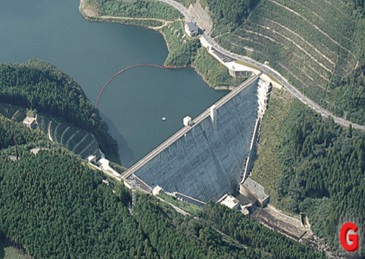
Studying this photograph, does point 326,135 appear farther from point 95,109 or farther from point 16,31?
point 16,31

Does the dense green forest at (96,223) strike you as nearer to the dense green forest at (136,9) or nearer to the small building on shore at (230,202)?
the small building on shore at (230,202)

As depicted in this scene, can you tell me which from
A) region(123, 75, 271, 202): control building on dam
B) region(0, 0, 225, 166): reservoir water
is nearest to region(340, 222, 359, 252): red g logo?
region(123, 75, 271, 202): control building on dam

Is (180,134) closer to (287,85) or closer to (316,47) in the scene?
(287,85)

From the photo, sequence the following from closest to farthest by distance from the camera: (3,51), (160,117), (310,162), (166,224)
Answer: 1. (166,224)
2. (310,162)
3. (160,117)
4. (3,51)

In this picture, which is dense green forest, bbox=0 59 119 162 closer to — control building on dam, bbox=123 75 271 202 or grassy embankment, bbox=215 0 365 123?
control building on dam, bbox=123 75 271 202

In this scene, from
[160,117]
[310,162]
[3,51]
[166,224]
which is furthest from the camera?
[3,51]

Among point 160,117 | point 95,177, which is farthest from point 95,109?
point 95,177
